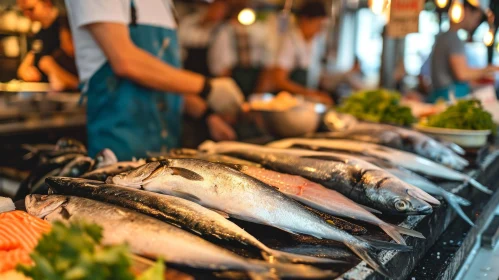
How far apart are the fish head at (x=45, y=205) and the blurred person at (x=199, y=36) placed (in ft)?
19.1

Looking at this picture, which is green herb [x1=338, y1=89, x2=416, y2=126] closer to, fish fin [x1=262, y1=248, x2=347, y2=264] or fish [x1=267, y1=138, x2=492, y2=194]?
fish [x1=267, y1=138, x2=492, y2=194]

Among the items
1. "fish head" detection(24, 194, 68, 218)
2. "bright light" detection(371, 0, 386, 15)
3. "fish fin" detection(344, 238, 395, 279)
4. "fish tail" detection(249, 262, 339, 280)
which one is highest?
"bright light" detection(371, 0, 386, 15)

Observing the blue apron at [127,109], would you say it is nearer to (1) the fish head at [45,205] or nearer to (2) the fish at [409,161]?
(2) the fish at [409,161]

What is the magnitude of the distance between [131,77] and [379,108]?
90.0 inches

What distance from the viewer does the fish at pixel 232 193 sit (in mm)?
1585

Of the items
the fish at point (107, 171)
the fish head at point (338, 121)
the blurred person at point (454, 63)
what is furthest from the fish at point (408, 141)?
the blurred person at point (454, 63)

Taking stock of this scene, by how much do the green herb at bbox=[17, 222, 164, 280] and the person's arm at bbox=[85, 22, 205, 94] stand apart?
6.59 feet

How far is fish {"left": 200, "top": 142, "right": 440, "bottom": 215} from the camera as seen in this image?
1.85 m

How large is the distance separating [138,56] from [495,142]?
310cm

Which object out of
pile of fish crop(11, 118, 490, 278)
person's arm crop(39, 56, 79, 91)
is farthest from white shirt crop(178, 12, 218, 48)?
pile of fish crop(11, 118, 490, 278)

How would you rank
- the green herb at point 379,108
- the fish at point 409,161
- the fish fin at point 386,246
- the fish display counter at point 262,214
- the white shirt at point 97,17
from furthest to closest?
the green herb at point 379,108 → the white shirt at point 97,17 → the fish at point 409,161 → the fish fin at point 386,246 → the fish display counter at point 262,214

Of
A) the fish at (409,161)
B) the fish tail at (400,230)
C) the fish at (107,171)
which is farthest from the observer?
the fish at (409,161)

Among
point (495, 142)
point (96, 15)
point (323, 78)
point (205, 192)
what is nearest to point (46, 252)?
point (205, 192)

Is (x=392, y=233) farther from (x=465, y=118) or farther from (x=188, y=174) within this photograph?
(x=465, y=118)
